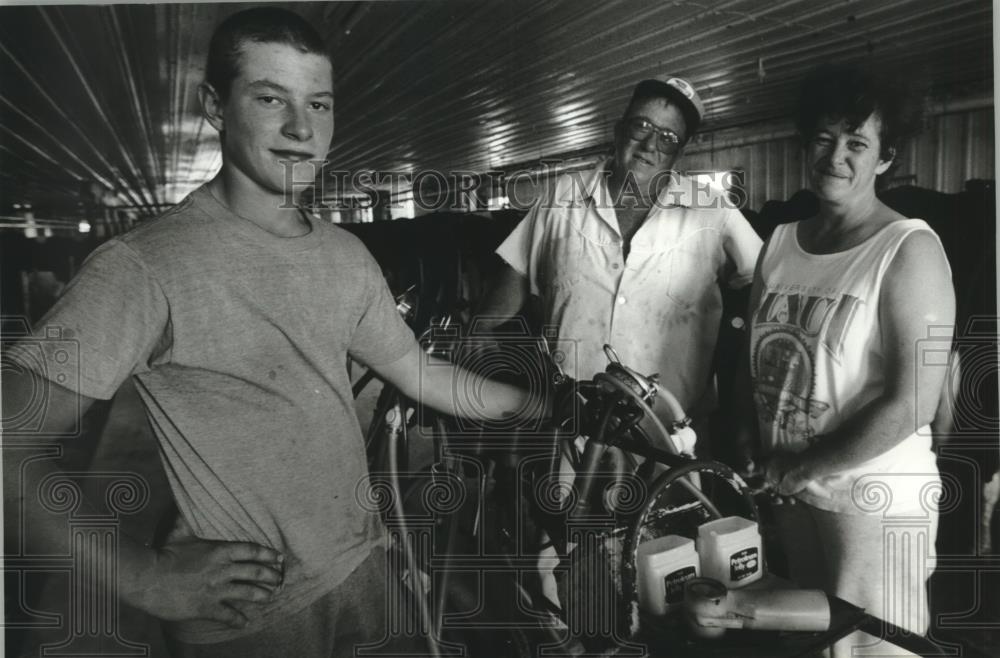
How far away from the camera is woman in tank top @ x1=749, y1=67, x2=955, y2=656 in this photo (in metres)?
1.71

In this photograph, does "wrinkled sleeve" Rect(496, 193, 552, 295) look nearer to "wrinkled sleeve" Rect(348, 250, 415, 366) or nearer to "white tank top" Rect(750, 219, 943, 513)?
"wrinkled sleeve" Rect(348, 250, 415, 366)

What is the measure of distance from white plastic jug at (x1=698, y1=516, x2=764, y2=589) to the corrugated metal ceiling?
0.98 meters

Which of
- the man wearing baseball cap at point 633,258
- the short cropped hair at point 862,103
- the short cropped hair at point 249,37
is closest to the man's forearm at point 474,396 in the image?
the man wearing baseball cap at point 633,258

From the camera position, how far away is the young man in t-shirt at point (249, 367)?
151 cm

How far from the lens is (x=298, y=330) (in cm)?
165

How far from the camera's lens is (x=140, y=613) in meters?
1.74

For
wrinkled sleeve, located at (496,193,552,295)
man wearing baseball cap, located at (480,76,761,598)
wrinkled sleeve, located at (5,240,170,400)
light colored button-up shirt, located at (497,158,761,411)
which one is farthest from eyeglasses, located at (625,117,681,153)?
wrinkled sleeve, located at (5,240,170,400)

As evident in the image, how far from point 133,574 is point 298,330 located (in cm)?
60

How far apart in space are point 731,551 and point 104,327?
4.84 feet

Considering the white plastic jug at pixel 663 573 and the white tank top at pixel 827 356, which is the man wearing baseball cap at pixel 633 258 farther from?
the white plastic jug at pixel 663 573

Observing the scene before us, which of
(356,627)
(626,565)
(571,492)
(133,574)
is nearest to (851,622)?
(626,565)

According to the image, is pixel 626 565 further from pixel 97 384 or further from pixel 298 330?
pixel 97 384

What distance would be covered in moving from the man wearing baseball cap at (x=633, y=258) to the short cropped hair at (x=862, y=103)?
31cm

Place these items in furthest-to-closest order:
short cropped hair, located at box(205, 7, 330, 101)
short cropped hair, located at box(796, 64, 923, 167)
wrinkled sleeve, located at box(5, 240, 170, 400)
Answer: short cropped hair, located at box(796, 64, 923, 167) < short cropped hair, located at box(205, 7, 330, 101) < wrinkled sleeve, located at box(5, 240, 170, 400)
